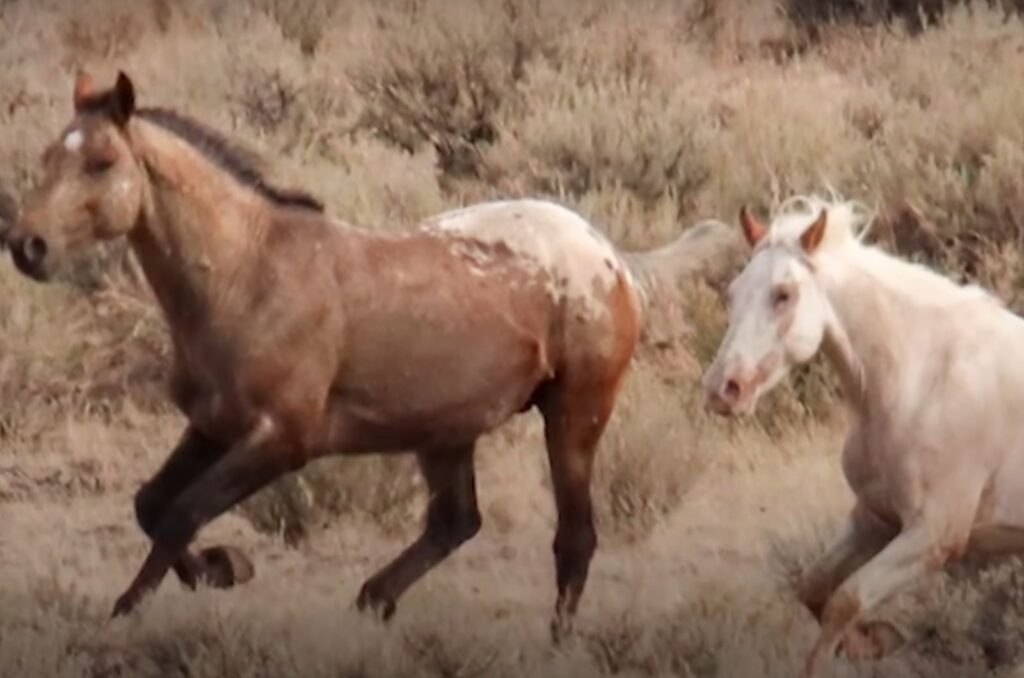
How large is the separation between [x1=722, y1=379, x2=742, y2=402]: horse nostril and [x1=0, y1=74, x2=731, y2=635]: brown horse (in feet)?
4.54

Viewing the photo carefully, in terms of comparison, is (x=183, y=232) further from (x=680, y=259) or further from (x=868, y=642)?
(x=868, y=642)

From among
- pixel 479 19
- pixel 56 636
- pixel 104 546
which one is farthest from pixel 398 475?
pixel 479 19

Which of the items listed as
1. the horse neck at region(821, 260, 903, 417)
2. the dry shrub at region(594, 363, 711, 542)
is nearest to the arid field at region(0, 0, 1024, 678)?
the dry shrub at region(594, 363, 711, 542)

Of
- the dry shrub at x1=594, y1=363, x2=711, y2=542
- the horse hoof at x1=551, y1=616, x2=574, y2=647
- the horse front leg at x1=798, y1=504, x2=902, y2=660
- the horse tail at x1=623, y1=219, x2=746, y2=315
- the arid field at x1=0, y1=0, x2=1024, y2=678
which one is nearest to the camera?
the horse front leg at x1=798, y1=504, x2=902, y2=660

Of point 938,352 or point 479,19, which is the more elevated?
point 938,352

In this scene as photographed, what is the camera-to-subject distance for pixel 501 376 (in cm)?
1069

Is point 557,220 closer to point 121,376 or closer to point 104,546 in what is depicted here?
point 104,546

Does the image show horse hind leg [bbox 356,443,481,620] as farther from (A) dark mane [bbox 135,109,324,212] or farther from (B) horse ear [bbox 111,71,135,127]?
(B) horse ear [bbox 111,71,135,127]

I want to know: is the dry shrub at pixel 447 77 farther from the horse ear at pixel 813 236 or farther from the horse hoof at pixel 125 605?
the horse ear at pixel 813 236

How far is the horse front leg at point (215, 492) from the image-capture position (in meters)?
10.0

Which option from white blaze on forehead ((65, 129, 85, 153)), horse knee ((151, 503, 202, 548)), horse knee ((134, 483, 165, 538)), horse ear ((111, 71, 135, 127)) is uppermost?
horse ear ((111, 71, 135, 127))

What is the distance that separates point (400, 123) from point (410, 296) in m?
9.99

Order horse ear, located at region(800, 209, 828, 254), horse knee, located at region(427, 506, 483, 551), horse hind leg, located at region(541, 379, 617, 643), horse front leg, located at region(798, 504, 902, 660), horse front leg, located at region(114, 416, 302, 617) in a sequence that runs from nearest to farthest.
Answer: horse ear, located at region(800, 209, 828, 254) → horse front leg, located at region(798, 504, 902, 660) → horse front leg, located at region(114, 416, 302, 617) → horse hind leg, located at region(541, 379, 617, 643) → horse knee, located at region(427, 506, 483, 551)

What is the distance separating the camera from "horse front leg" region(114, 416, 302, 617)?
10.0 meters
